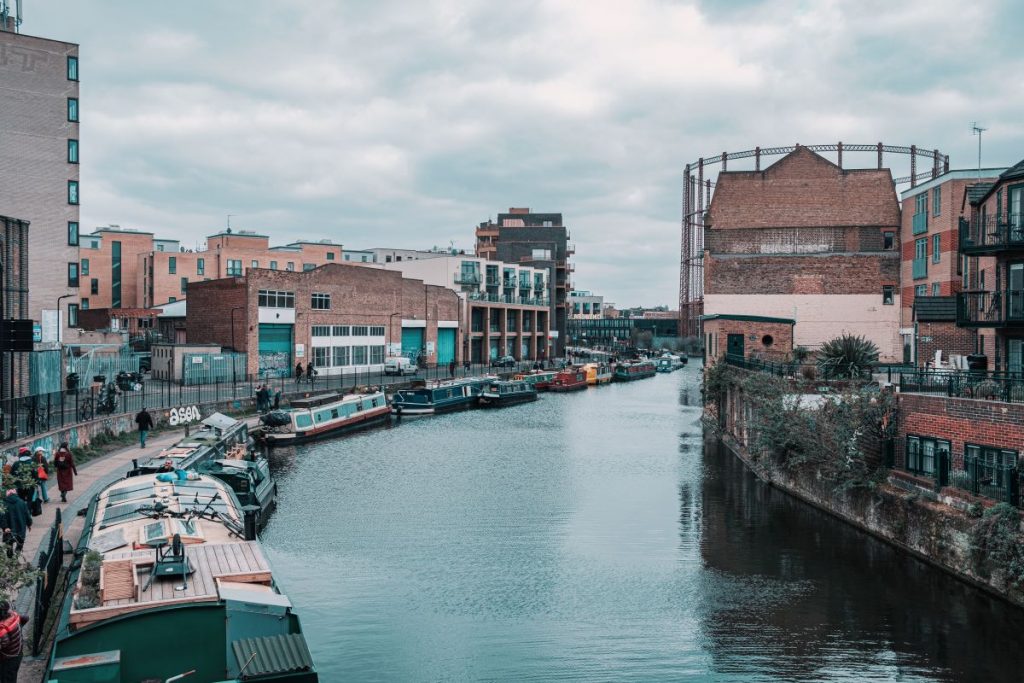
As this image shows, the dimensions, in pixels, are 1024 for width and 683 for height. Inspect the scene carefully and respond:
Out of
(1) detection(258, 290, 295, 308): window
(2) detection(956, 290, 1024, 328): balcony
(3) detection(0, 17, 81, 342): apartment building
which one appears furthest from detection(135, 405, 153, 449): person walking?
(2) detection(956, 290, 1024, 328): balcony

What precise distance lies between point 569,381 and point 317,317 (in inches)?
997

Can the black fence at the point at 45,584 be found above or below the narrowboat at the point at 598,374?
below

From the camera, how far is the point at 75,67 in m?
49.2

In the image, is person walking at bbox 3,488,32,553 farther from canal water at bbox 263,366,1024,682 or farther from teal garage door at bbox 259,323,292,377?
teal garage door at bbox 259,323,292,377

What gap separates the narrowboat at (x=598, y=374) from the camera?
276 ft

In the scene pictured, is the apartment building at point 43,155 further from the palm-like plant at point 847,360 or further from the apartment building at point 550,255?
the apartment building at point 550,255

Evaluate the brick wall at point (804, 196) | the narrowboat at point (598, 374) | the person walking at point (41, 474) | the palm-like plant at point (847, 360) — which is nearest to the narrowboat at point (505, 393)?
the narrowboat at point (598, 374)

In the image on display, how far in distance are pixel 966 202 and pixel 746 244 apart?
55.6 ft

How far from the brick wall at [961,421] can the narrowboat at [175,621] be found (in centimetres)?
1543

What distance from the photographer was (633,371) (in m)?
94.6

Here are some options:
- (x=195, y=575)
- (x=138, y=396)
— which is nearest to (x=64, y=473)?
(x=195, y=575)

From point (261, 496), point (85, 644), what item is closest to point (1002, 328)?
point (261, 496)

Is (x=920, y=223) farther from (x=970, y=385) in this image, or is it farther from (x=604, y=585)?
(x=604, y=585)

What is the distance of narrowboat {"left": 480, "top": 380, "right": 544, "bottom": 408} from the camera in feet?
199
